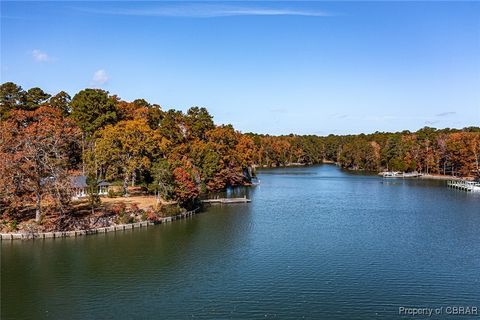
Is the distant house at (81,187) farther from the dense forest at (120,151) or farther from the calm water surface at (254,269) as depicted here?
the calm water surface at (254,269)

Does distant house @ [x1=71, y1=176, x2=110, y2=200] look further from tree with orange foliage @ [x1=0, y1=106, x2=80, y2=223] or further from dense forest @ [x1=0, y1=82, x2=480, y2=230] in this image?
tree with orange foliage @ [x1=0, y1=106, x2=80, y2=223]

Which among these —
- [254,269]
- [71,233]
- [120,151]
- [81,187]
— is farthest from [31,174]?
[254,269]

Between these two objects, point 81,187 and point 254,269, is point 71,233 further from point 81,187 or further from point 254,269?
point 254,269

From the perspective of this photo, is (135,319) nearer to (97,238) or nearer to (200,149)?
(97,238)

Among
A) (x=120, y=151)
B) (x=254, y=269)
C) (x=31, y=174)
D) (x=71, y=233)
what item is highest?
(x=120, y=151)

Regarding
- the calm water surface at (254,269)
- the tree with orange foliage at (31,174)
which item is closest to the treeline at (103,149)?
the tree with orange foliage at (31,174)

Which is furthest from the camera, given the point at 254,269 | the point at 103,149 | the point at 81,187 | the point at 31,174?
the point at 103,149

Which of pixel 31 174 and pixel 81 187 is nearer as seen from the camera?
pixel 31 174
